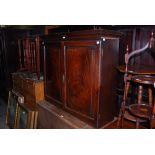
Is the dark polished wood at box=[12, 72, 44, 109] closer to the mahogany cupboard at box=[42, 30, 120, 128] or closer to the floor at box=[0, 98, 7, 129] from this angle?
the mahogany cupboard at box=[42, 30, 120, 128]

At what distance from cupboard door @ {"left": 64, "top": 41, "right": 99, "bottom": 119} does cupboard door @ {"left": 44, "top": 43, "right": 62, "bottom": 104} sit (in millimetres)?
183

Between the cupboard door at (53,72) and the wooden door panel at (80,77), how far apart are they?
0.20 m

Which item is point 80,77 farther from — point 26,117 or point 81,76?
point 26,117

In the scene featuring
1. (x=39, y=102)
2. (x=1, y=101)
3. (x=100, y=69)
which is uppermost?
(x=100, y=69)

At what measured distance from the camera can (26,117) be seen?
9.89 feet

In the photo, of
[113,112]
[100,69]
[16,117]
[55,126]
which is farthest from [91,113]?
[16,117]

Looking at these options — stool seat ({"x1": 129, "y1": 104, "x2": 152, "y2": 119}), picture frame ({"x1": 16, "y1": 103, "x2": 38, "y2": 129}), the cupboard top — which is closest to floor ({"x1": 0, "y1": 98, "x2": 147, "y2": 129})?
stool seat ({"x1": 129, "y1": 104, "x2": 152, "y2": 119})

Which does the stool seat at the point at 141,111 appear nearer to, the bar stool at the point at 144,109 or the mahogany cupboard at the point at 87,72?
the bar stool at the point at 144,109

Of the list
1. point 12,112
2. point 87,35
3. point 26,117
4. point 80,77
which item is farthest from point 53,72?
point 12,112

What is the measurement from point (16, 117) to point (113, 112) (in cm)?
209

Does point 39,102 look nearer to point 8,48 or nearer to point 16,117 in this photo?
point 16,117

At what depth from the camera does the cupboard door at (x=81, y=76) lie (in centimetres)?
185

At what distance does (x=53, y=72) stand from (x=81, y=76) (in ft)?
2.17
